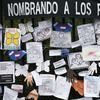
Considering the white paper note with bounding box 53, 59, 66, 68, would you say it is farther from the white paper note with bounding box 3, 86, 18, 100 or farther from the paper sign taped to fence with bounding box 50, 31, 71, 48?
the white paper note with bounding box 3, 86, 18, 100

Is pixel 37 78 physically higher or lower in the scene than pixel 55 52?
lower

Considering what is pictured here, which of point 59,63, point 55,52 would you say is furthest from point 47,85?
point 55,52

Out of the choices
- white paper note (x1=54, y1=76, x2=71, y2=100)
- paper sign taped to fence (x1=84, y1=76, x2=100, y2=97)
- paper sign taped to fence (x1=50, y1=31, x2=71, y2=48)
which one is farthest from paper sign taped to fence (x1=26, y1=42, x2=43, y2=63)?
paper sign taped to fence (x1=84, y1=76, x2=100, y2=97)

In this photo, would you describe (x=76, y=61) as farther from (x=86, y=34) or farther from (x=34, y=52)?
(x=34, y=52)

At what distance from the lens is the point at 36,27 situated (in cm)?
484

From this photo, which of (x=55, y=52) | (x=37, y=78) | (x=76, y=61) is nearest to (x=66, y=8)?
(x=55, y=52)

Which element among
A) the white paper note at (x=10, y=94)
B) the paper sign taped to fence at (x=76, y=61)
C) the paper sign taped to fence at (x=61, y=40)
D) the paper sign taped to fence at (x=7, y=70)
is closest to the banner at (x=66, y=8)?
the paper sign taped to fence at (x=61, y=40)

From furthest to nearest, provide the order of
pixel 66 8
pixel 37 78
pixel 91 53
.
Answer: pixel 37 78
pixel 91 53
pixel 66 8

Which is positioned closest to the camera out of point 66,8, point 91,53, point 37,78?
point 66,8

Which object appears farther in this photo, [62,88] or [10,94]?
[10,94]

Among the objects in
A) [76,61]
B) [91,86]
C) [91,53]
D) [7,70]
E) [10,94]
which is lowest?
[10,94]

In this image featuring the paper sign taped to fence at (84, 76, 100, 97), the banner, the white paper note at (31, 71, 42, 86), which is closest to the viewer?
the banner

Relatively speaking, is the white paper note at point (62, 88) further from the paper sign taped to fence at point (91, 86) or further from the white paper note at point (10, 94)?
the white paper note at point (10, 94)

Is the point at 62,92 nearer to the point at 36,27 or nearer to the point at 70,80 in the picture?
the point at 70,80
